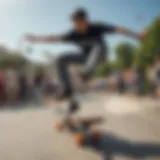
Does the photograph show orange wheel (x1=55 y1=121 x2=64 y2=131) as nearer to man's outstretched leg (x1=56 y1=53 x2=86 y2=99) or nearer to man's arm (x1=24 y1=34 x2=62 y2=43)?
man's outstretched leg (x1=56 y1=53 x2=86 y2=99)

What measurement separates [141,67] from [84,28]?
537mm

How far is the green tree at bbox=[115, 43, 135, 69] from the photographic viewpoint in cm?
171

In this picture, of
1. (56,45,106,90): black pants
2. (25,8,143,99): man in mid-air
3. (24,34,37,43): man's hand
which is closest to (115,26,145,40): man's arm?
(25,8,143,99): man in mid-air

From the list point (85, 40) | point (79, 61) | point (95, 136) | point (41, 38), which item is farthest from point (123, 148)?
point (41, 38)

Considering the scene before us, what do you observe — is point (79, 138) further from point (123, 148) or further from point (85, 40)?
point (85, 40)

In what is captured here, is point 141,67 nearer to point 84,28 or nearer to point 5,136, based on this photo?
point 84,28

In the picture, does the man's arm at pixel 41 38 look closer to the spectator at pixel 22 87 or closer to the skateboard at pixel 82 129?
the spectator at pixel 22 87

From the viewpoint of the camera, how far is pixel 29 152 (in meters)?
1.57

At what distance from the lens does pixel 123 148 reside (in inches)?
65.3

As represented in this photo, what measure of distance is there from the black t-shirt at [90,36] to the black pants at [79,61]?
38mm

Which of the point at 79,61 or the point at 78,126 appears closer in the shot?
the point at 79,61

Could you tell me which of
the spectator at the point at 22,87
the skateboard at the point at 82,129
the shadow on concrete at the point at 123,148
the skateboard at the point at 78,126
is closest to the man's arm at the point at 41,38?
the spectator at the point at 22,87

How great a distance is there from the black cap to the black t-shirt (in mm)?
70

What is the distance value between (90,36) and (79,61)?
0.16m
